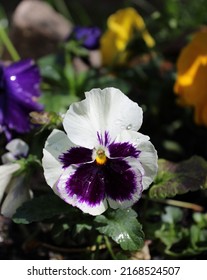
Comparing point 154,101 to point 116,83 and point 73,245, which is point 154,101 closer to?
point 116,83

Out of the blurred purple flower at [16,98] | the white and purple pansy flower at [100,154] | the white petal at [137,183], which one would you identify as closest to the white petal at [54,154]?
the white and purple pansy flower at [100,154]

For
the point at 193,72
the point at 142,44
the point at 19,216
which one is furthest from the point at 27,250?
the point at 142,44

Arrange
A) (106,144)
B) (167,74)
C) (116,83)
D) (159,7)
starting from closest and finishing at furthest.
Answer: (106,144), (116,83), (167,74), (159,7)

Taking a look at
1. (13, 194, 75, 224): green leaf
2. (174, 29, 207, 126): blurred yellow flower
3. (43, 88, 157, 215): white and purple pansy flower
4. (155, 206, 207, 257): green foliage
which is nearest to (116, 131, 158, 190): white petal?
(43, 88, 157, 215): white and purple pansy flower

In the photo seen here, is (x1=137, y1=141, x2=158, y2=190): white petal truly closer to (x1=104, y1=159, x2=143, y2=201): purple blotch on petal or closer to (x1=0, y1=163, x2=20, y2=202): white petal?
(x1=104, y1=159, x2=143, y2=201): purple blotch on petal

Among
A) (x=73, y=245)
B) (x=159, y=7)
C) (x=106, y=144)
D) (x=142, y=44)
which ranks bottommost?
(x=159, y=7)

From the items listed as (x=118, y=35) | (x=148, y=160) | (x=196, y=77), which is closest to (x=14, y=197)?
(x=148, y=160)

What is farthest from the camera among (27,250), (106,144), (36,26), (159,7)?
(159,7)

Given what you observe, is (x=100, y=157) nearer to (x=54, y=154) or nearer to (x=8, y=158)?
(x=54, y=154)
